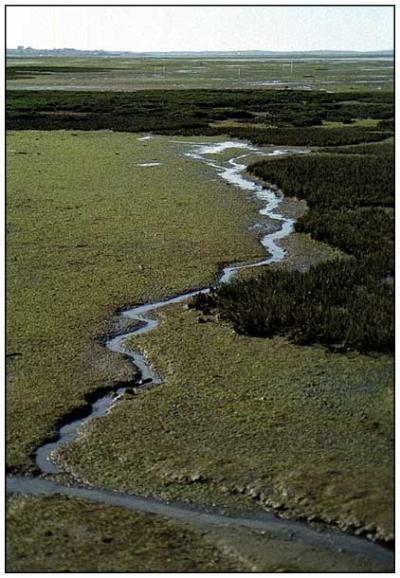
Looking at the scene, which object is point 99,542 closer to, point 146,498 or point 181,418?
point 146,498

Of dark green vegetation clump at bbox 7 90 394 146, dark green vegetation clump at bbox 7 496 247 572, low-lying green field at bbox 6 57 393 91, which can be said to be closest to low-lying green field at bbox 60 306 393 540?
dark green vegetation clump at bbox 7 496 247 572

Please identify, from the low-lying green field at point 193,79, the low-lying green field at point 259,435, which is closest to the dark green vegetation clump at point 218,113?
the low-lying green field at point 193,79

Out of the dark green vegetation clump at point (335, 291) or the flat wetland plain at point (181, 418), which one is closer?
the flat wetland plain at point (181, 418)

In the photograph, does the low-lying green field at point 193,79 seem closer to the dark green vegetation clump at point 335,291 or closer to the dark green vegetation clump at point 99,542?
the dark green vegetation clump at point 335,291

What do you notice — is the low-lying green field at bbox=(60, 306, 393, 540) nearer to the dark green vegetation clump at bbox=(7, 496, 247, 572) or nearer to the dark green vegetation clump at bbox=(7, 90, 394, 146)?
the dark green vegetation clump at bbox=(7, 496, 247, 572)

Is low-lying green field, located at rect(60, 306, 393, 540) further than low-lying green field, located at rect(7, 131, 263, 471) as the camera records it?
No

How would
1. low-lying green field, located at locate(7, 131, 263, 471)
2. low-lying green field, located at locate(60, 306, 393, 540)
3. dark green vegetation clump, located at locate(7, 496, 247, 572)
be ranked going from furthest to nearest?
1. low-lying green field, located at locate(7, 131, 263, 471)
2. low-lying green field, located at locate(60, 306, 393, 540)
3. dark green vegetation clump, located at locate(7, 496, 247, 572)
